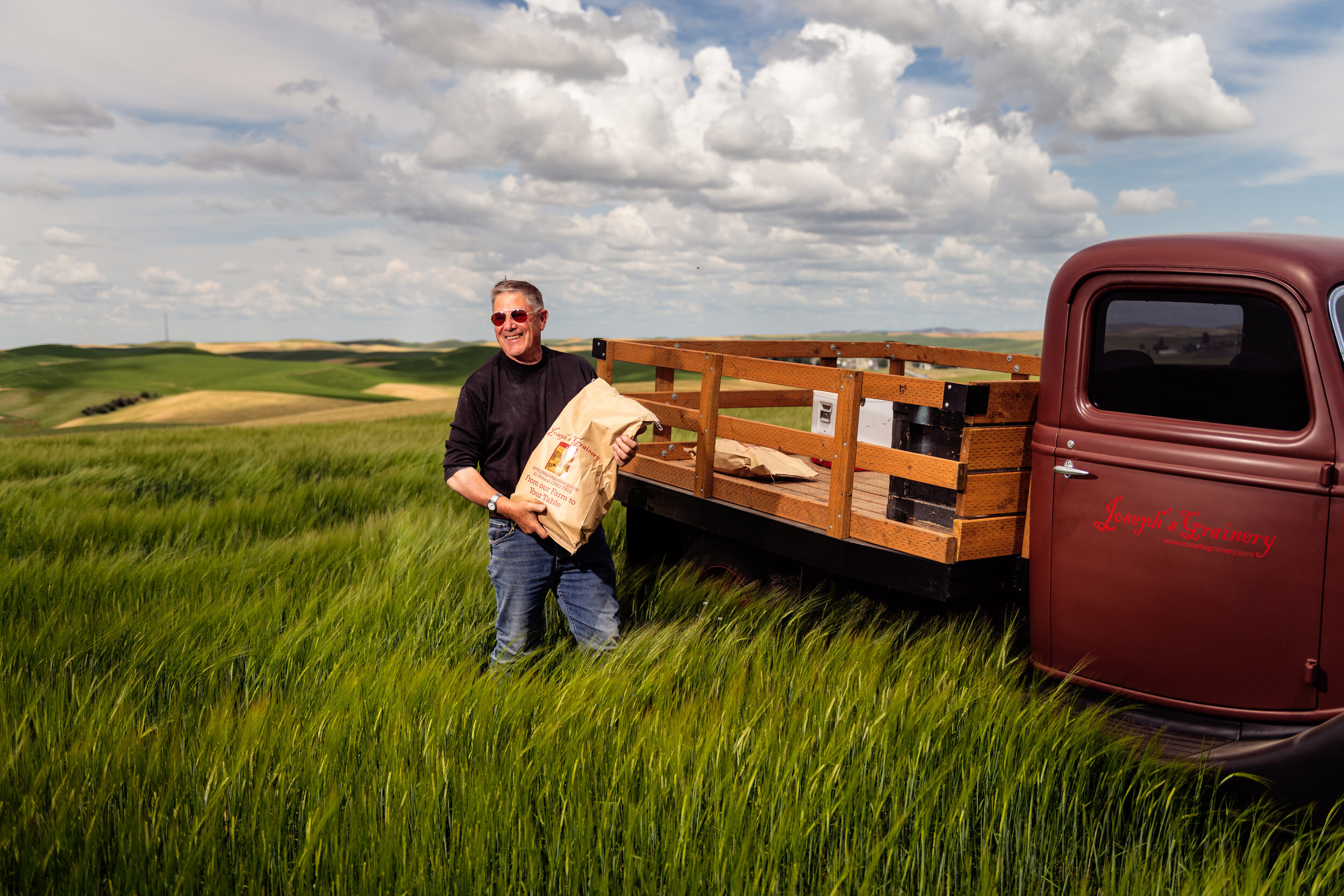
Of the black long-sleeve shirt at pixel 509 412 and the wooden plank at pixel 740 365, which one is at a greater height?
the wooden plank at pixel 740 365

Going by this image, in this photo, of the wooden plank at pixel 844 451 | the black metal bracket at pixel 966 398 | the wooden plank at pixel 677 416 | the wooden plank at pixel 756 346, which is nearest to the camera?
the black metal bracket at pixel 966 398

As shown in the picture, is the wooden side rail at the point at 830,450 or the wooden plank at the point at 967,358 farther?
the wooden plank at the point at 967,358

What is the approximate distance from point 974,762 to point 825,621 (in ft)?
4.49

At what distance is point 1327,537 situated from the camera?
2.95 metres

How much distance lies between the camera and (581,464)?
3.79 m

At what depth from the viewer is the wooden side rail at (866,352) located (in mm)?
5727

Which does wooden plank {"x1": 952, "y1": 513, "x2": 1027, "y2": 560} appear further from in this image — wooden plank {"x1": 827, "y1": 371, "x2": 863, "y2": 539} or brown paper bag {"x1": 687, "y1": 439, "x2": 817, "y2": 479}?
brown paper bag {"x1": 687, "y1": 439, "x2": 817, "y2": 479}

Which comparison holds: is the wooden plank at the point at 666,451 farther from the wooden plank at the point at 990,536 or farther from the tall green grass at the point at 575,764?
the wooden plank at the point at 990,536

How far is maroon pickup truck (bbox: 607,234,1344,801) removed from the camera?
2994mm

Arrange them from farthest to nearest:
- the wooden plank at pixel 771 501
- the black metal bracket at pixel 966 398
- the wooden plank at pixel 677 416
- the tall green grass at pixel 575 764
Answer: the wooden plank at pixel 677 416
the wooden plank at pixel 771 501
the black metal bracket at pixel 966 398
the tall green grass at pixel 575 764

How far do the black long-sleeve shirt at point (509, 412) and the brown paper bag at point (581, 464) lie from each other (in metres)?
0.18

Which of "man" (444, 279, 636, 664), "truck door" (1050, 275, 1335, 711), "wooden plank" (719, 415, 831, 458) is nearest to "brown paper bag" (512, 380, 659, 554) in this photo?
"man" (444, 279, 636, 664)

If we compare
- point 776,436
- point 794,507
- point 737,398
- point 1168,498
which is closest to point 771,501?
point 794,507

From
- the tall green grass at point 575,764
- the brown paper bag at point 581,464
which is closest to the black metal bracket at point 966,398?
the tall green grass at point 575,764
